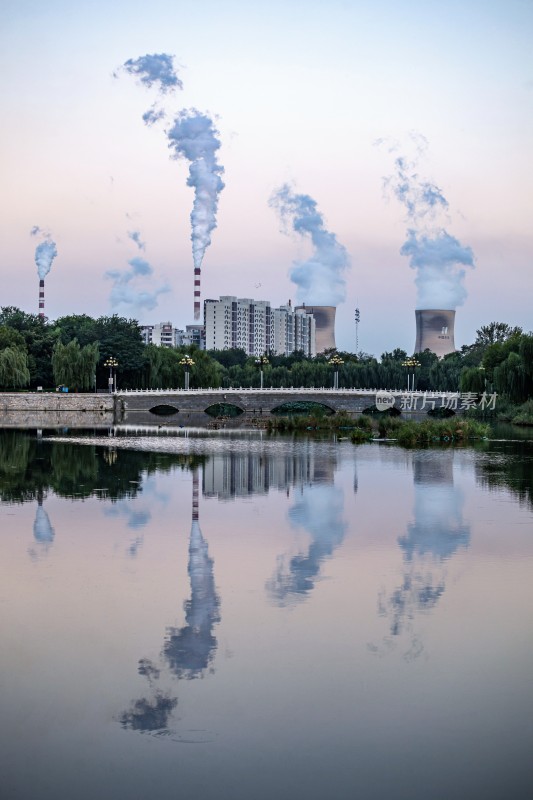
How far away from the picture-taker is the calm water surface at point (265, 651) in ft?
24.7

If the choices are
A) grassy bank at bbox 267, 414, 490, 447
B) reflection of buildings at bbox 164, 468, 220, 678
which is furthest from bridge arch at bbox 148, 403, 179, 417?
reflection of buildings at bbox 164, 468, 220, 678

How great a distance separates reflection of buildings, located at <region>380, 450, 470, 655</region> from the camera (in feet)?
40.4

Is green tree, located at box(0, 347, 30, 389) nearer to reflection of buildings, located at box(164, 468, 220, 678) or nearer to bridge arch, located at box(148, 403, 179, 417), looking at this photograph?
bridge arch, located at box(148, 403, 179, 417)

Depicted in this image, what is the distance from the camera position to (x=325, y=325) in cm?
15538

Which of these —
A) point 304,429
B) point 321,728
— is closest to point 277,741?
point 321,728

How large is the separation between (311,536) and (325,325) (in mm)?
138515

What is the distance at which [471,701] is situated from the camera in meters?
8.94

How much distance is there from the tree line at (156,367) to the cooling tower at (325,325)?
39680 millimetres

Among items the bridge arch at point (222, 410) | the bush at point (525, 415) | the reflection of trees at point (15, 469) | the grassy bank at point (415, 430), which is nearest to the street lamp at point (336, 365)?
the bridge arch at point (222, 410)

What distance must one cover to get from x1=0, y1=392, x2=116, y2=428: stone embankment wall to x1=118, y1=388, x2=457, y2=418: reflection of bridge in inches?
94.5

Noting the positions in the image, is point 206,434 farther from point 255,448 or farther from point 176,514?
point 176,514

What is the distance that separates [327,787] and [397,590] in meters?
6.24

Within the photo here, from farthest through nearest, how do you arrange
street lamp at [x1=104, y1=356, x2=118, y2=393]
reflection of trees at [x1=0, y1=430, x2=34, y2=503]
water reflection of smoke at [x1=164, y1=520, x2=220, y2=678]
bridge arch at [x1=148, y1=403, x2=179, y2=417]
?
bridge arch at [x1=148, y1=403, x2=179, y2=417], street lamp at [x1=104, y1=356, x2=118, y2=393], reflection of trees at [x1=0, y1=430, x2=34, y2=503], water reflection of smoke at [x1=164, y1=520, x2=220, y2=678]

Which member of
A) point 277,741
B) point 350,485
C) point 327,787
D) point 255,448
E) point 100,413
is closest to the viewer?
point 327,787
